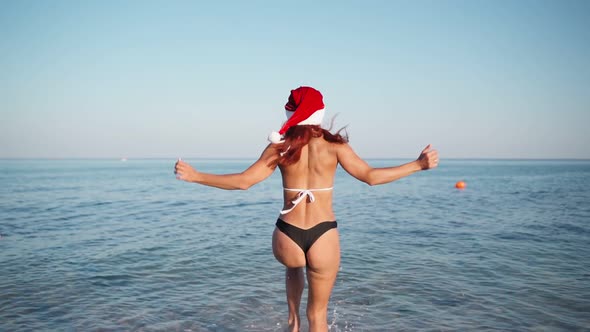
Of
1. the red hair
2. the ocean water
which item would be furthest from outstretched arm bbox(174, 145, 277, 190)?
the ocean water

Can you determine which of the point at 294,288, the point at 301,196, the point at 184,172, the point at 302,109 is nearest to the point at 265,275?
the point at 294,288

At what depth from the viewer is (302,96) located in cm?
398

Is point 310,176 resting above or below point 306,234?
above

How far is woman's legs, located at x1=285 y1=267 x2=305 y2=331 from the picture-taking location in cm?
446

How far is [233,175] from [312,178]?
814mm

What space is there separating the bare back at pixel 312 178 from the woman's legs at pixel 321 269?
22 centimetres

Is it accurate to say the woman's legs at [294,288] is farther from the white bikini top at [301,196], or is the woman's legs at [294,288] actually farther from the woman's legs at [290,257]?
the white bikini top at [301,196]

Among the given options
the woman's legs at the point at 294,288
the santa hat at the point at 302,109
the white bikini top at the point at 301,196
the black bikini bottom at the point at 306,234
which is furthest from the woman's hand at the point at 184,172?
the woman's legs at the point at 294,288

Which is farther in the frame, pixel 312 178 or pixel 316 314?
pixel 316 314

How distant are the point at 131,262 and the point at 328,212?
8.13 metres

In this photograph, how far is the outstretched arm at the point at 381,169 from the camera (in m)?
3.85

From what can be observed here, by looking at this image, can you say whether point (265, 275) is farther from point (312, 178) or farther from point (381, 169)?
point (381, 169)

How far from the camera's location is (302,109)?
391 centimetres

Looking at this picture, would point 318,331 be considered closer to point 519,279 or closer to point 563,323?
point 563,323
